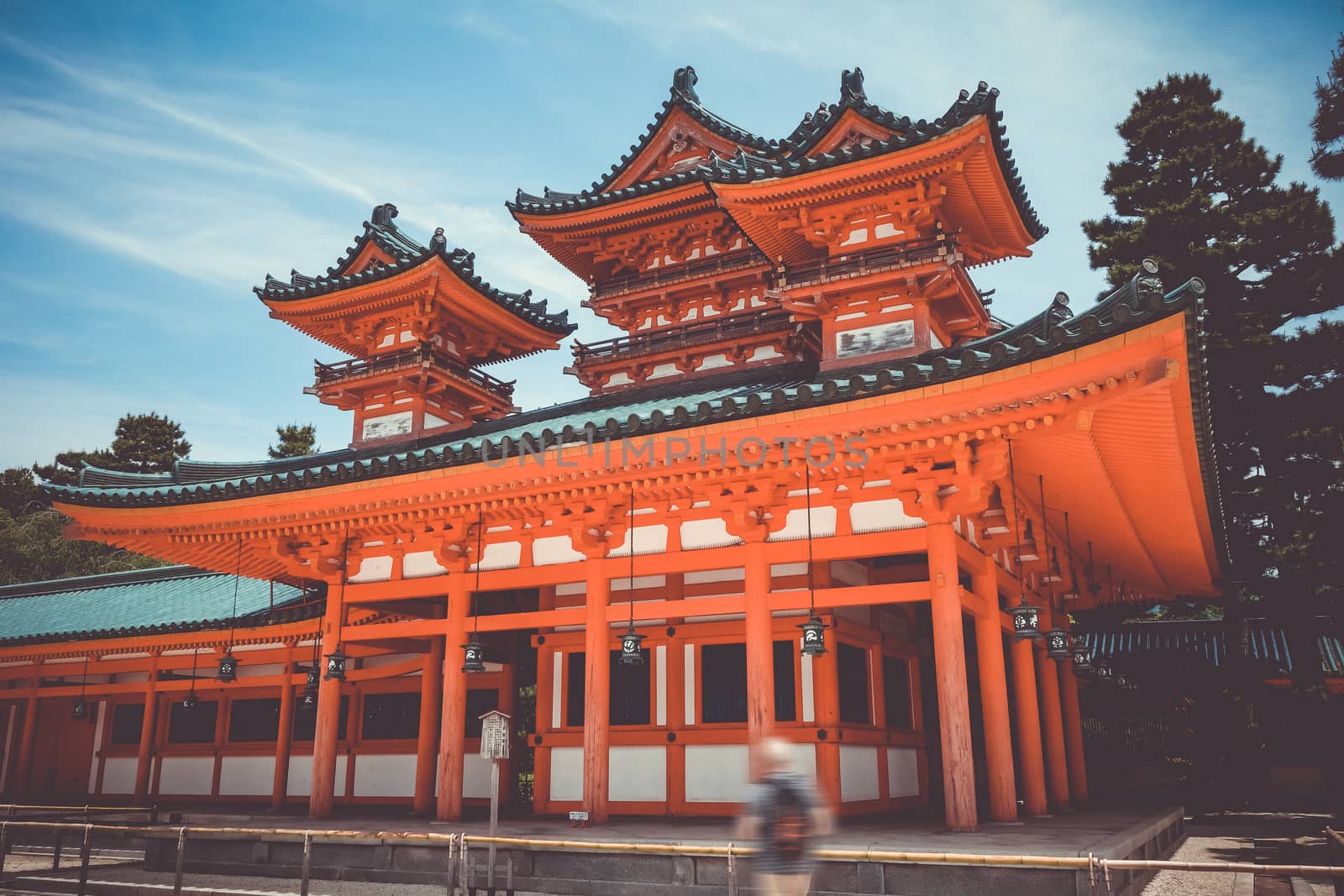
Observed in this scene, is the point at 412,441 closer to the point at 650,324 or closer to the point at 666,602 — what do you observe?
the point at 650,324

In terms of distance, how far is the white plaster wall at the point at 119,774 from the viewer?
22078 mm

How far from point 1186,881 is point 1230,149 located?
2309 cm

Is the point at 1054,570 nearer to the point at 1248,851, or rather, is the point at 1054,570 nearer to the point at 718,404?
the point at 1248,851

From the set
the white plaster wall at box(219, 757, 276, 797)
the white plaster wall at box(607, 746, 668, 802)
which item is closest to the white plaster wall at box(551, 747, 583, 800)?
the white plaster wall at box(607, 746, 668, 802)

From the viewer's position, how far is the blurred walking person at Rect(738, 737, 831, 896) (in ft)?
21.6

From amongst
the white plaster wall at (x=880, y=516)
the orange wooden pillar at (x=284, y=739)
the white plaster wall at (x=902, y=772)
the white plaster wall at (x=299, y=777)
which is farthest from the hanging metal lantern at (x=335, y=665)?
the white plaster wall at (x=902, y=772)

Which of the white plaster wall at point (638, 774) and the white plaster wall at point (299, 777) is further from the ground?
the white plaster wall at point (638, 774)

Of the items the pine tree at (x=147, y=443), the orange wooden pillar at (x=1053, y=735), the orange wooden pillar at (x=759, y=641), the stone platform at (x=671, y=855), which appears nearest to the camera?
the stone platform at (x=671, y=855)

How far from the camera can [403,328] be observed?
18.4m

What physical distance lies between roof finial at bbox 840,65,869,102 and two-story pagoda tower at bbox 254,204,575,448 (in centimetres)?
781

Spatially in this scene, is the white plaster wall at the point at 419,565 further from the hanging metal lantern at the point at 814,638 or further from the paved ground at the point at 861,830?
the hanging metal lantern at the point at 814,638

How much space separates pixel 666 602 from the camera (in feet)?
39.4

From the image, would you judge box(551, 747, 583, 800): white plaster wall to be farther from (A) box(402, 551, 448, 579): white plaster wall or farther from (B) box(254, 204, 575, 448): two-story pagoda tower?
(B) box(254, 204, 575, 448): two-story pagoda tower

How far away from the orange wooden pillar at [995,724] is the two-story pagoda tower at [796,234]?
4.32m
